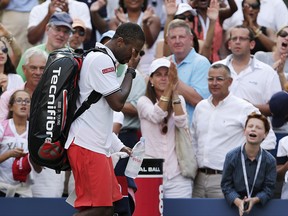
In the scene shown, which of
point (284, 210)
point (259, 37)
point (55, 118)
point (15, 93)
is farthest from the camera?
point (259, 37)

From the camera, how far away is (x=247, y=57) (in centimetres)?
1032

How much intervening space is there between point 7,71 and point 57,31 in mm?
806

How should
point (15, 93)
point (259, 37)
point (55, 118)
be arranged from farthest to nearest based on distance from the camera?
point (259, 37), point (15, 93), point (55, 118)

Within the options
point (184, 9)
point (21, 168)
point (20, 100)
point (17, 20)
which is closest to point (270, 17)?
point (184, 9)

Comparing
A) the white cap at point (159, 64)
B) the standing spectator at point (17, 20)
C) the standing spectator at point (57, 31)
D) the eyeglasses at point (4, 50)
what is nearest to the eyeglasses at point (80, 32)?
the standing spectator at point (57, 31)

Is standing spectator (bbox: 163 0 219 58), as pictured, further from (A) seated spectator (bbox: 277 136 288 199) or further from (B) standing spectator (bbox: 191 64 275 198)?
(A) seated spectator (bbox: 277 136 288 199)

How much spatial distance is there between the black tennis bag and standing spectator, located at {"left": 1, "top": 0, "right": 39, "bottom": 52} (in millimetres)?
5139

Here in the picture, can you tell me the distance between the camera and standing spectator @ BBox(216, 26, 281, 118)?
32.9 ft

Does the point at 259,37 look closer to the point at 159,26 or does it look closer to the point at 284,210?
the point at 159,26

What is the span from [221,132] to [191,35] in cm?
149

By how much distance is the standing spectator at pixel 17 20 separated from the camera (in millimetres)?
11805

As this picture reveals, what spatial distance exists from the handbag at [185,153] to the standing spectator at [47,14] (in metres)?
2.79

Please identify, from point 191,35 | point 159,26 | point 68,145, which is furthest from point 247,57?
point 68,145

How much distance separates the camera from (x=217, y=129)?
941cm
